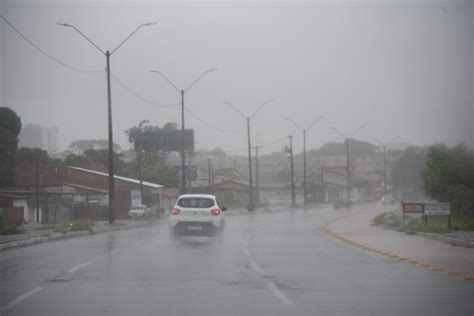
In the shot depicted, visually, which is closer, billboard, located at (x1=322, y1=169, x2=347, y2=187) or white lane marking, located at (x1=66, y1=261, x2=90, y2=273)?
white lane marking, located at (x1=66, y1=261, x2=90, y2=273)

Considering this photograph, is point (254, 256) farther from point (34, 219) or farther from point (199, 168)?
point (199, 168)

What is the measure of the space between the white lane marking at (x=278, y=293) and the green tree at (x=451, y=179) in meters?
18.8

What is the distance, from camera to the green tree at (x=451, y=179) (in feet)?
114

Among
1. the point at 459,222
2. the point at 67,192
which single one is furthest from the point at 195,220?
the point at 67,192

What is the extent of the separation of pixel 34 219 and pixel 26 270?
4202cm

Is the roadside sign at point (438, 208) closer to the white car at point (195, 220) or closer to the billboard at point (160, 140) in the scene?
the white car at point (195, 220)

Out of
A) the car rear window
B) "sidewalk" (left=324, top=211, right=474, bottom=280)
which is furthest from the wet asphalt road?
the car rear window

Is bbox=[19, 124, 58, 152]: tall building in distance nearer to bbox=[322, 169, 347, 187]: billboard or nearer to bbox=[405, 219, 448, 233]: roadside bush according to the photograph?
bbox=[322, 169, 347, 187]: billboard

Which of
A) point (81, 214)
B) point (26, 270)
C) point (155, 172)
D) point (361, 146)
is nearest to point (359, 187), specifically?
point (361, 146)

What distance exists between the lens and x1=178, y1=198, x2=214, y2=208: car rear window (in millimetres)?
27091

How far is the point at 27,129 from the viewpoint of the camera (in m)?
149

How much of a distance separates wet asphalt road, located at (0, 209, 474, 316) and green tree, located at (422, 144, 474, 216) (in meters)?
14.5

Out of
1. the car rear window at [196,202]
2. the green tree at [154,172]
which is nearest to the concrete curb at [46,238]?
the car rear window at [196,202]

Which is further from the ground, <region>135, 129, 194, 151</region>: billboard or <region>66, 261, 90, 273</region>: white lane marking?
<region>135, 129, 194, 151</region>: billboard
